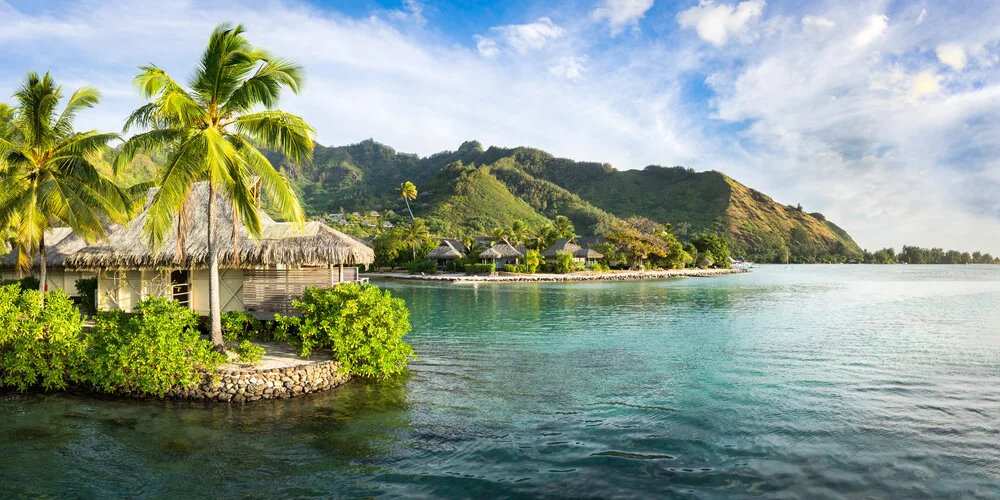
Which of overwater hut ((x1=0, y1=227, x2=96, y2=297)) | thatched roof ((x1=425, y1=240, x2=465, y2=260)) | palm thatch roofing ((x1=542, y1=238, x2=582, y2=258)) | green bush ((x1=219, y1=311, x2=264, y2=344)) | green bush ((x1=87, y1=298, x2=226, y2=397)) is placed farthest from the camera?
palm thatch roofing ((x1=542, y1=238, x2=582, y2=258))

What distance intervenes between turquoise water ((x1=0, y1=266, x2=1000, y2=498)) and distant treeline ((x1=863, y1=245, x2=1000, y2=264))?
125617 mm

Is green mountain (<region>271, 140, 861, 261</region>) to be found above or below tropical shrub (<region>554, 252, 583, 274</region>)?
above

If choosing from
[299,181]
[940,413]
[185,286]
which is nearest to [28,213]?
[185,286]

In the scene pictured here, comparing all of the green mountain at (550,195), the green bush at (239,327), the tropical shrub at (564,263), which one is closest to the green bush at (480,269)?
the tropical shrub at (564,263)

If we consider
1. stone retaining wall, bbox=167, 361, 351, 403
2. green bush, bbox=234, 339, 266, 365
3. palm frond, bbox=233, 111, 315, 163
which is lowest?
stone retaining wall, bbox=167, 361, 351, 403

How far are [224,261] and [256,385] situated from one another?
486 cm

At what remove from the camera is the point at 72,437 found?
7.62 m

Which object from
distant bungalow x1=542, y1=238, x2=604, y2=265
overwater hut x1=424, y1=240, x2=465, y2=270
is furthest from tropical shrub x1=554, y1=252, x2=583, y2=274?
overwater hut x1=424, y1=240, x2=465, y2=270

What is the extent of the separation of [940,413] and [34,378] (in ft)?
52.9

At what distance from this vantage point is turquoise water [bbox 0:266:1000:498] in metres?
6.23

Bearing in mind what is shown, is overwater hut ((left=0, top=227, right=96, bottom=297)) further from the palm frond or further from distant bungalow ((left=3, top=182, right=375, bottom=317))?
the palm frond

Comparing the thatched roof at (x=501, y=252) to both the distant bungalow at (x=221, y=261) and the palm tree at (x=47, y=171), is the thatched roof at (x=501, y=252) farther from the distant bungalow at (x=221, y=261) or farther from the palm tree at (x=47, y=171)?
the palm tree at (x=47, y=171)

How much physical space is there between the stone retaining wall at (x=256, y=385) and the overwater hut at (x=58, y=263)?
Result: 7.96 m

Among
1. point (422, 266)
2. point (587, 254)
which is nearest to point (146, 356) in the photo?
point (422, 266)
